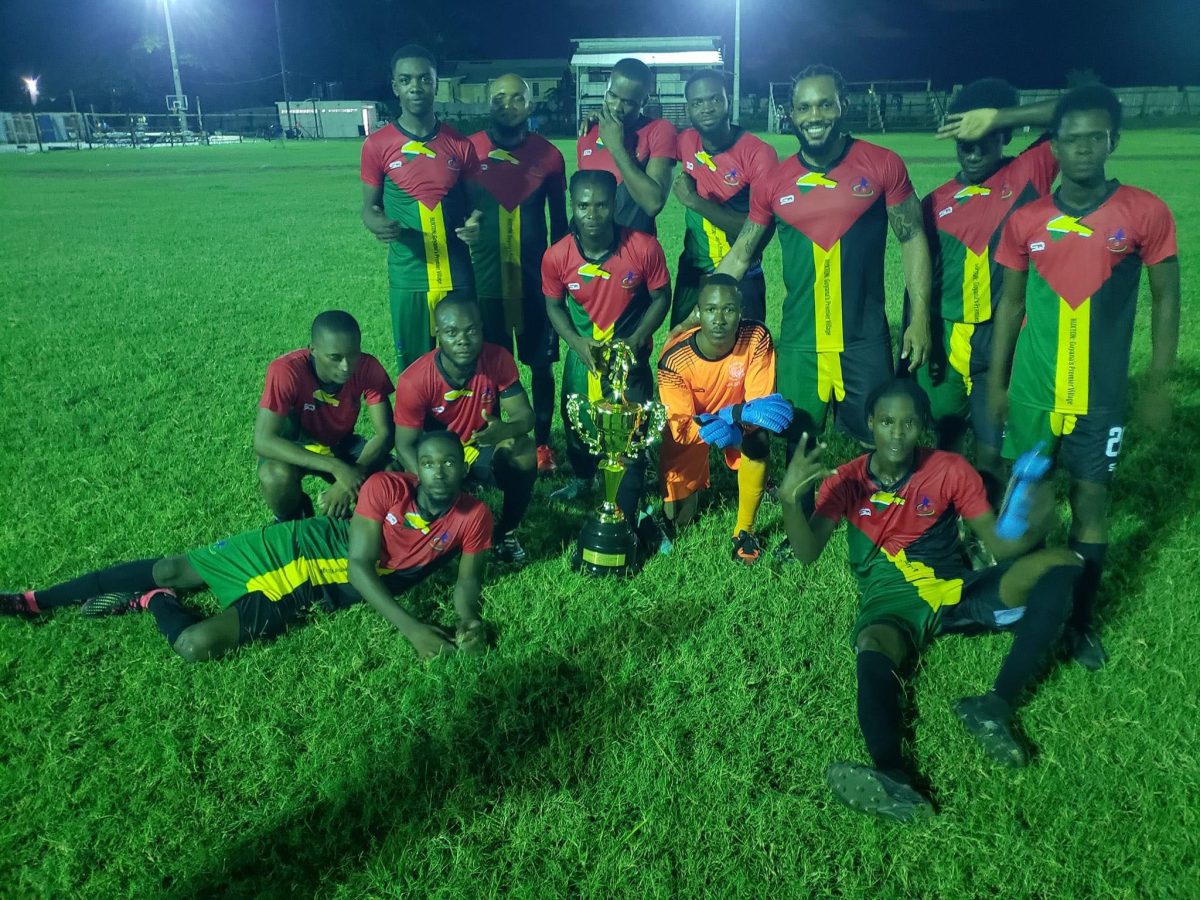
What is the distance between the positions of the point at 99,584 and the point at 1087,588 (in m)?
4.53

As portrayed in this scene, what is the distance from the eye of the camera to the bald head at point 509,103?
580 centimetres

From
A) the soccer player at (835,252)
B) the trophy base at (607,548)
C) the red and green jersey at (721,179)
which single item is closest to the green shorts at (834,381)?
the soccer player at (835,252)

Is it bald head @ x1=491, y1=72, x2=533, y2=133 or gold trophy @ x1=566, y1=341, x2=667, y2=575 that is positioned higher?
bald head @ x1=491, y1=72, x2=533, y2=133

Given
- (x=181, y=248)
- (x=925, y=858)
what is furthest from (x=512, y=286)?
(x=181, y=248)

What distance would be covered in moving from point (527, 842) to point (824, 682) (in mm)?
1459

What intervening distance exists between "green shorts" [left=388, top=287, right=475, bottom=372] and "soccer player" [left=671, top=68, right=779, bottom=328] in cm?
159

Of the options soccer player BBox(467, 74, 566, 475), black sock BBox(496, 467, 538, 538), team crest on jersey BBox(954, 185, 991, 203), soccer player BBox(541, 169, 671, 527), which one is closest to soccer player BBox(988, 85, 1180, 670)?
team crest on jersey BBox(954, 185, 991, 203)

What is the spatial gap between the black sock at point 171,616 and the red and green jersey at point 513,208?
2941 millimetres

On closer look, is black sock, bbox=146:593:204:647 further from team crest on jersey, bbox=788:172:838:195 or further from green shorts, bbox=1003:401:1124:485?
green shorts, bbox=1003:401:1124:485

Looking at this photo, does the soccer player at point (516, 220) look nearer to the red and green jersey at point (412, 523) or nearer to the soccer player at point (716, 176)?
the soccer player at point (716, 176)

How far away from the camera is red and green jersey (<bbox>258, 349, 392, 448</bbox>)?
470 cm

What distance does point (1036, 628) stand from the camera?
3373mm

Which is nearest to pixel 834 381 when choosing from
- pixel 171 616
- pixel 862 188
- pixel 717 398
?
pixel 717 398

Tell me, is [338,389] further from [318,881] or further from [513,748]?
[318,881]
